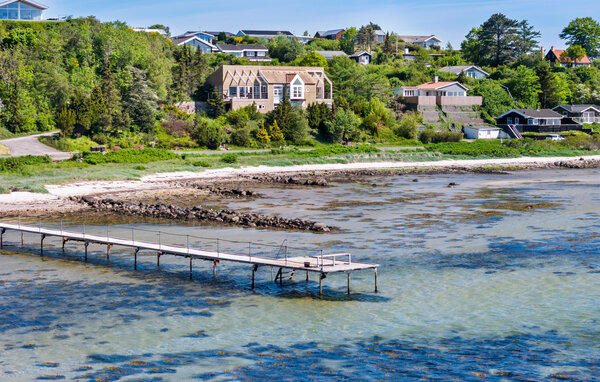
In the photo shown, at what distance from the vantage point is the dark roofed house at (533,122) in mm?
100694

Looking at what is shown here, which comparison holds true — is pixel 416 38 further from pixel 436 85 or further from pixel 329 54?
pixel 436 85

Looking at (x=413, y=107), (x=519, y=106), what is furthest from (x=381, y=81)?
(x=519, y=106)

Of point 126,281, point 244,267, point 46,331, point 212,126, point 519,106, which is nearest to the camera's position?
point 46,331

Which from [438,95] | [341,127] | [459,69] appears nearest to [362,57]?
[459,69]

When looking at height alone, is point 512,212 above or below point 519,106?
below

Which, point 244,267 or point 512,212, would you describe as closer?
point 244,267

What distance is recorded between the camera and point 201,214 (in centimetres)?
4112

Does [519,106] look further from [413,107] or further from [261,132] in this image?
[261,132]

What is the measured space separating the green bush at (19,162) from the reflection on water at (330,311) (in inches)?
836

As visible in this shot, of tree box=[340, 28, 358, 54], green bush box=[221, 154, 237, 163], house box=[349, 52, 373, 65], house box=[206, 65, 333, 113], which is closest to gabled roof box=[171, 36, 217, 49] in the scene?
house box=[349, 52, 373, 65]

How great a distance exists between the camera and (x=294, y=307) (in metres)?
24.1

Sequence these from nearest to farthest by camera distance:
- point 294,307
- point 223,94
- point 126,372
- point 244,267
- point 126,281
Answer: point 126,372 → point 294,307 → point 126,281 → point 244,267 → point 223,94

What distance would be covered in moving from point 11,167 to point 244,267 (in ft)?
109

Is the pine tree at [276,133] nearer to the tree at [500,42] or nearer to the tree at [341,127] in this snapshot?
the tree at [341,127]
